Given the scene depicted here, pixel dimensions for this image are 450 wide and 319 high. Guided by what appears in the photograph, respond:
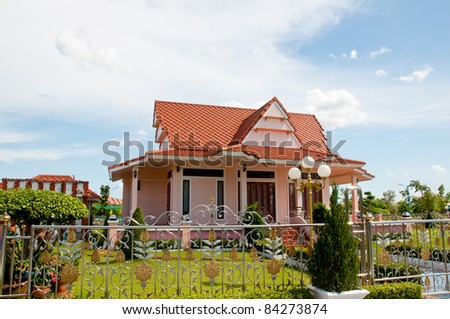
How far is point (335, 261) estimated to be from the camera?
4.88 m

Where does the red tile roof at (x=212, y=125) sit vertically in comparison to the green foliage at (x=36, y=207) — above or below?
above

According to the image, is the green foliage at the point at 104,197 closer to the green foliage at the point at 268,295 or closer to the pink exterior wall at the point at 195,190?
the pink exterior wall at the point at 195,190

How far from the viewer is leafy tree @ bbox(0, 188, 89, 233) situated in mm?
5973

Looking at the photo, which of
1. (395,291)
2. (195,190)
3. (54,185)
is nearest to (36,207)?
(395,291)

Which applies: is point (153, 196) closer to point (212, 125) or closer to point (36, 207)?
point (212, 125)

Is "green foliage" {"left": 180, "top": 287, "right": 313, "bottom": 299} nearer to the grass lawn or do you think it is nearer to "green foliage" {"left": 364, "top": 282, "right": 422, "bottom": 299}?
the grass lawn

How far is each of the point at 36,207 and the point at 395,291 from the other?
6270 mm

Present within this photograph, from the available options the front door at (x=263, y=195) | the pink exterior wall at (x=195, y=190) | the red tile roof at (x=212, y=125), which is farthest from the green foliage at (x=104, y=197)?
the front door at (x=263, y=195)

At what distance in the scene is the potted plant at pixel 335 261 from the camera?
15.8ft

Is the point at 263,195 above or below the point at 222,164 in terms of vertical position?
below

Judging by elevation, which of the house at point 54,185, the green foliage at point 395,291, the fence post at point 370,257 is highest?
the house at point 54,185

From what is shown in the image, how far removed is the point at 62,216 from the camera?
251 inches

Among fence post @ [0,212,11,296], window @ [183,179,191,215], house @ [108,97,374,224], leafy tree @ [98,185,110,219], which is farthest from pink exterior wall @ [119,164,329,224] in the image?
fence post @ [0,212,11,296]

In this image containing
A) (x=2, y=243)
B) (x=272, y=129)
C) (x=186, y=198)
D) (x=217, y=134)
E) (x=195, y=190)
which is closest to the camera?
(x=2, y=243)
